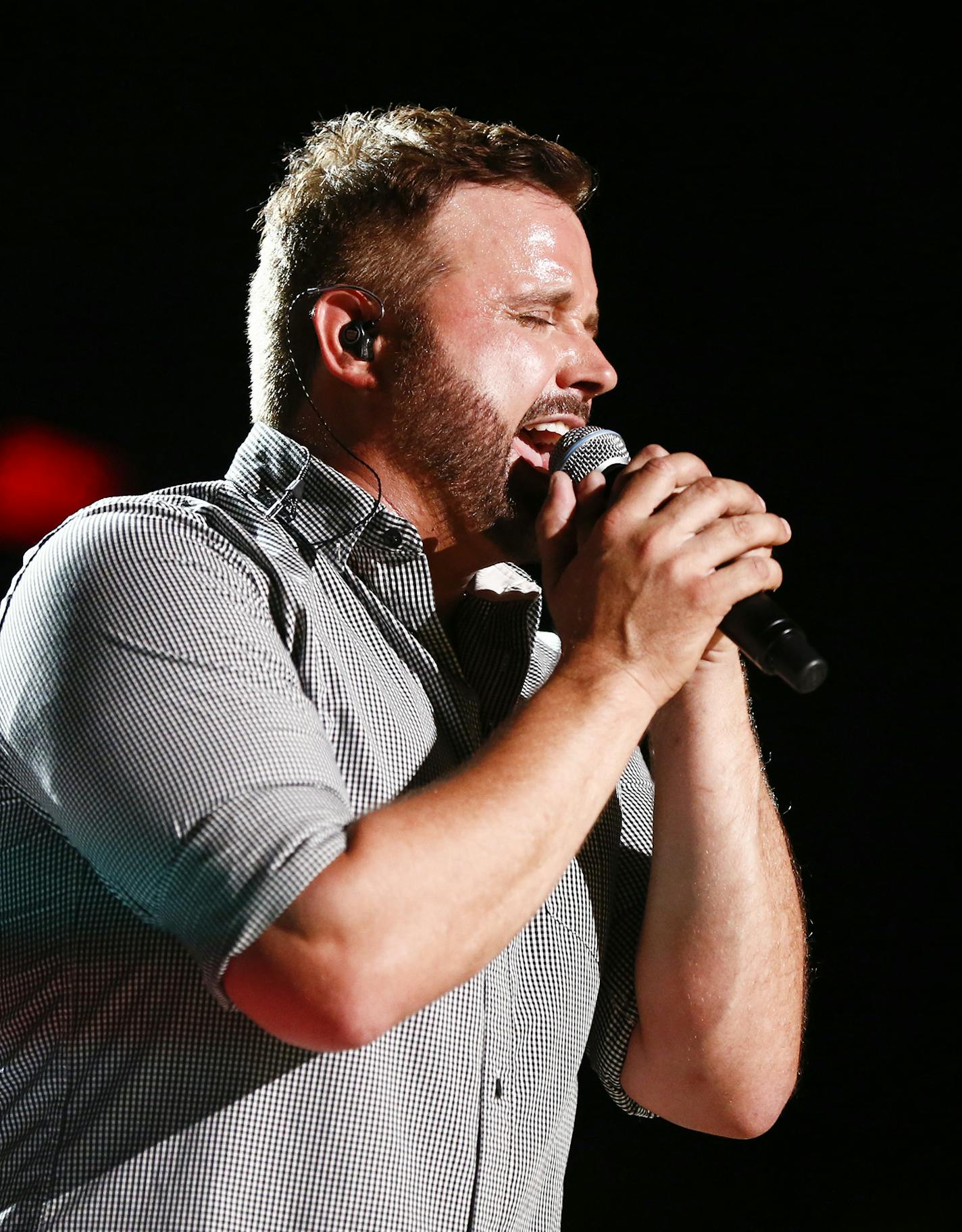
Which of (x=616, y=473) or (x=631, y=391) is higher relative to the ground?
(x=616, y=473)

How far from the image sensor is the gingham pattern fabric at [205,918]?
1065 millimetres

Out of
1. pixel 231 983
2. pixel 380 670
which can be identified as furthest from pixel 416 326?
pixel 231 983

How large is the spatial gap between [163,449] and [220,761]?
1796 millimetres

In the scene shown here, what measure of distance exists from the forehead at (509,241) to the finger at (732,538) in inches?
25.3

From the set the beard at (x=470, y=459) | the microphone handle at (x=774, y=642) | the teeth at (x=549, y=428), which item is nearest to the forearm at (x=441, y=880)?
the microphone handle at (x=774, y=642)

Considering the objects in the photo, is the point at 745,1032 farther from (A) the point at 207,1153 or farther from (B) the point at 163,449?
(B) the point at 163,449

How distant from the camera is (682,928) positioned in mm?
1526

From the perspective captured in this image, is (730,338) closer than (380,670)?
No

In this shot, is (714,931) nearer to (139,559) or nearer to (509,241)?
(139,559)

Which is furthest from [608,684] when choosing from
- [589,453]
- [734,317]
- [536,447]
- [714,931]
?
[734,317]

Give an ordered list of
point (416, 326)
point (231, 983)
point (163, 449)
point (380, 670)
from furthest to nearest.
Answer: point (163, 449)
point (416, 326)
point (380, 670)
point (231, 983)

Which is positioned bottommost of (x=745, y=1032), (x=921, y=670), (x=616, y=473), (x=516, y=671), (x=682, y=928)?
(x=921, y=670)

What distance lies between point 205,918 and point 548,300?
108 cm

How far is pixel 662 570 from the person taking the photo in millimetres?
1239
